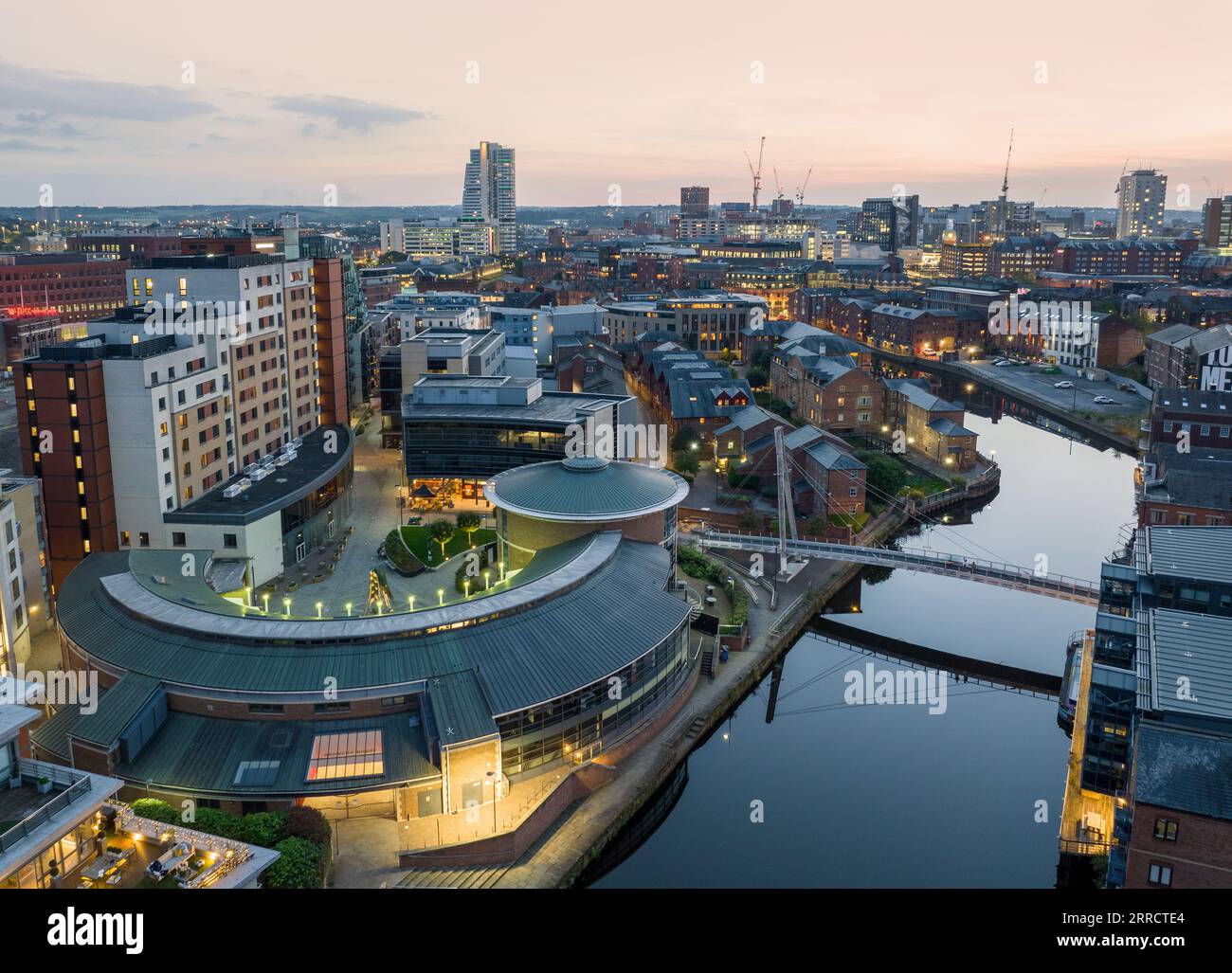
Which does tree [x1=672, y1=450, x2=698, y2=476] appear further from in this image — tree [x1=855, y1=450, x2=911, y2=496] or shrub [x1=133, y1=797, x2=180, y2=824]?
shrub [x1=133, y1=797, x2=180, y2=824]

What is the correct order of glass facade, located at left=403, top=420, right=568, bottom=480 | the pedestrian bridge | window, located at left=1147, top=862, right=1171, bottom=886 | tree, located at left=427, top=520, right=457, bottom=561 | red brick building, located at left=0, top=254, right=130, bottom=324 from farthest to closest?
red brick building, located at left=0, top=254, right=130, bottom=324, glass facade, located at left=403, top=420, right=568, bottom=480, tree, located at left=427, top=520, right=457, bottom=561, the pedestrian bridge, window, located at left=1147, top=862, right=1171, bottom=886

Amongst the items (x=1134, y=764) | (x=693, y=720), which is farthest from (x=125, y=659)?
(x=1134, y=764)

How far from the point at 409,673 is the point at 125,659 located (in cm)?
807

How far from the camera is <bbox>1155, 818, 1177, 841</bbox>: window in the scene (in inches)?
767

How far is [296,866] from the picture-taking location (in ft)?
65.3

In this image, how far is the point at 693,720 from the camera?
30.9m

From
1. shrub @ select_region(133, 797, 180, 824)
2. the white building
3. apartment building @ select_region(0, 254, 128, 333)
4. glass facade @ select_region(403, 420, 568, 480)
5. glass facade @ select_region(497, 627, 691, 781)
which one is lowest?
glass facade @ select_region(497, 627, 691, 781)

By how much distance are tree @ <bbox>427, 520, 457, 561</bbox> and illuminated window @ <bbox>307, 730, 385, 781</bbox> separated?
20.2 metres

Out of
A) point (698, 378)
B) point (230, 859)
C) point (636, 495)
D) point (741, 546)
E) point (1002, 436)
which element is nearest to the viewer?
point (230, 859)

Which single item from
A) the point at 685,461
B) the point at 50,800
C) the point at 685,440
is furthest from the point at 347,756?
the point at 685,440

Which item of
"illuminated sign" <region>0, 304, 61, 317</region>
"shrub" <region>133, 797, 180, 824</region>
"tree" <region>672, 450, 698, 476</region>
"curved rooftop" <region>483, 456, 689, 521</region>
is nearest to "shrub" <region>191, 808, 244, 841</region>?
"shrub" <region>133, 797, 180, 824</region>

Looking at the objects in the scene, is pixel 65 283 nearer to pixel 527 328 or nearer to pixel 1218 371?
pixel 527 328

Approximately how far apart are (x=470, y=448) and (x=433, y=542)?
811 centimetres
